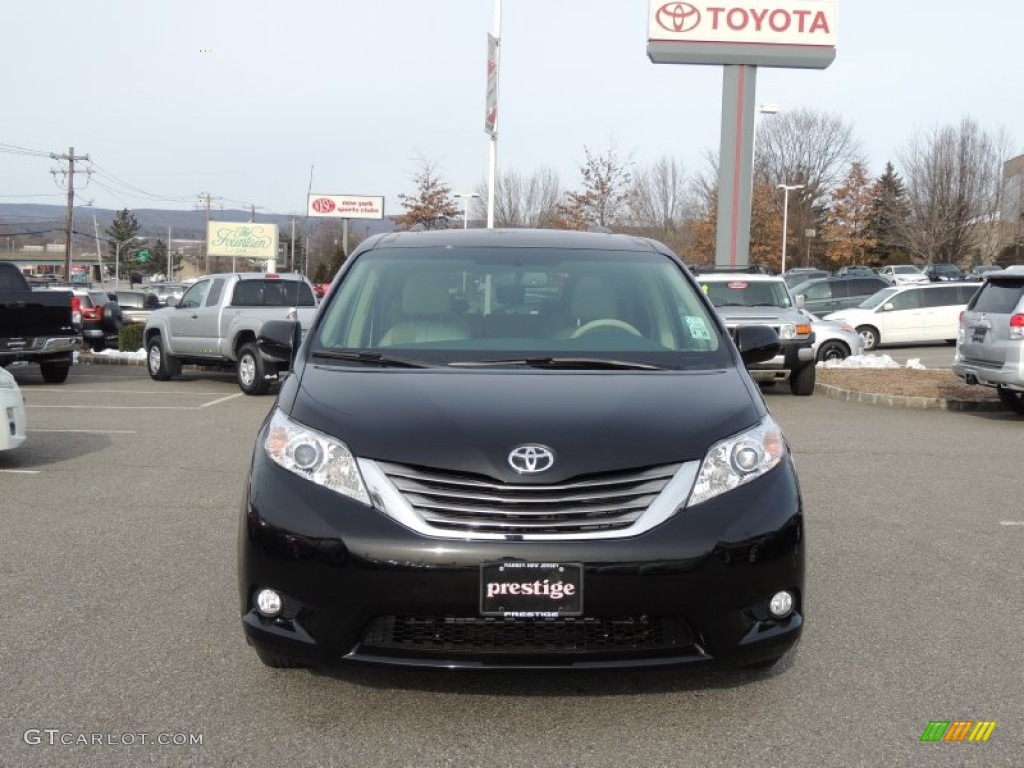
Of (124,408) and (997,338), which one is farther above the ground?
(997,338)

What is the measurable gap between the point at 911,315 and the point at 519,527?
25.1 m

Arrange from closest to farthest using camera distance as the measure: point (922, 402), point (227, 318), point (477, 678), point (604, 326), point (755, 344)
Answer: point (477, 678) → point (604, 326) → point (755, 344) → point (922, 402) → point (227, 318)

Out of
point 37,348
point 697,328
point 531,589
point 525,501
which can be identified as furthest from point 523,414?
point 37,348

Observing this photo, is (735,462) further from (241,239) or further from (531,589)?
(241,239)

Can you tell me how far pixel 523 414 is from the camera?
12.4 feet

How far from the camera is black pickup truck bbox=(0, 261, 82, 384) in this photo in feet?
54.7

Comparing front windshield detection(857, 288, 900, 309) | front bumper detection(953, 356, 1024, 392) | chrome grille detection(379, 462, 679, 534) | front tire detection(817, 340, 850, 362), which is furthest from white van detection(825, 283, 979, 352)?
chrome grille detection(379, 462, 679, 534)

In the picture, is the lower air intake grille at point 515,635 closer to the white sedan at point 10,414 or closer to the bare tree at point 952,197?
the white sedan at point 10,414

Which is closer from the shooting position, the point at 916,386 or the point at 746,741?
the point at 746,741

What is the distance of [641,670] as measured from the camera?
→ 348 cm

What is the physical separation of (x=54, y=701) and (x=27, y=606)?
4.37 feet

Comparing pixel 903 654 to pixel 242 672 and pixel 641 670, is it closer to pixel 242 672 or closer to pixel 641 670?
pixel 641 670

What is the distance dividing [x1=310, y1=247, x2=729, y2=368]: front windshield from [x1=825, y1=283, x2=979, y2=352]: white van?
2244cm

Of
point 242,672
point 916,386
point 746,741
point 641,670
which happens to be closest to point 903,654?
point 746,741
